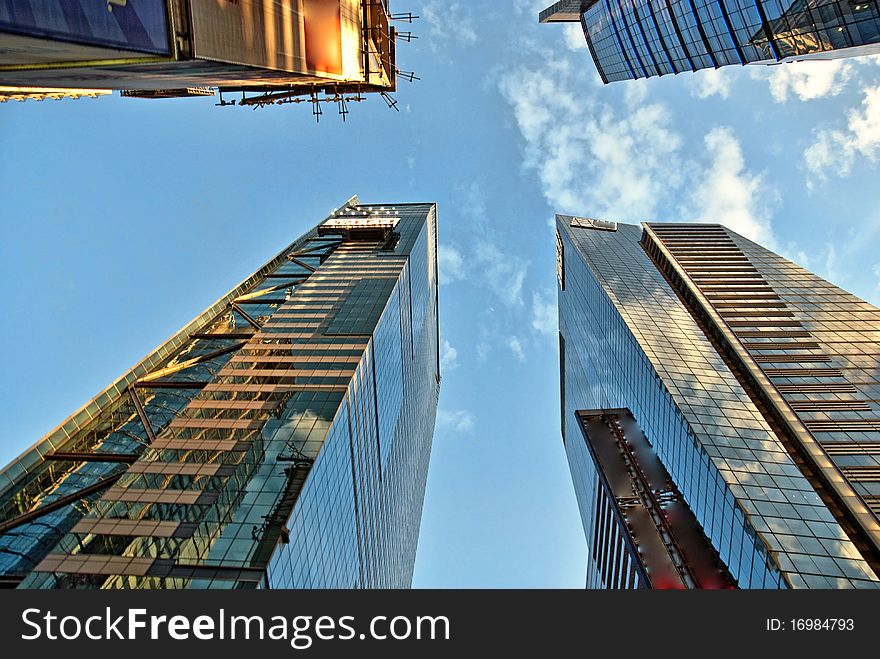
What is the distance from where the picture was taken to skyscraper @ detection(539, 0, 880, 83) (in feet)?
97.5

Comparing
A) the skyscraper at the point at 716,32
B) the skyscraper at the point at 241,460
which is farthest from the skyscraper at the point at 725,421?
the skyscraper at the point at 716,32

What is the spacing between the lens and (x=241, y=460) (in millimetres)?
37875

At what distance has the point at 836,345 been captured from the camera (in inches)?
2953

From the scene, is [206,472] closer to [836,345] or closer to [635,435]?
[635,435]

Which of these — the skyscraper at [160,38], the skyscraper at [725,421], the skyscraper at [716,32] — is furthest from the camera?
the skyscraper at [725,421]

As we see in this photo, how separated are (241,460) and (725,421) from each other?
56.4 m

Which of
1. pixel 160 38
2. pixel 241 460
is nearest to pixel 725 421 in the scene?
pixel 241 460

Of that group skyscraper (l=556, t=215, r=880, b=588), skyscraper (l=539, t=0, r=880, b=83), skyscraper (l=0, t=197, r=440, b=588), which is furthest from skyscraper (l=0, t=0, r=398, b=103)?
skyscraper (l=556, t=215, r=880, b=588)

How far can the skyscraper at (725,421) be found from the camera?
47.9 m

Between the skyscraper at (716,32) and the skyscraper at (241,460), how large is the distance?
4454 centimetres

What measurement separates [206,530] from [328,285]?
167 feet

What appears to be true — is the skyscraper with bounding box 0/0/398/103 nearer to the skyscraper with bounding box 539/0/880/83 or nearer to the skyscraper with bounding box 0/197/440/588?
the skyscraper with bounding box 0/197/440/588

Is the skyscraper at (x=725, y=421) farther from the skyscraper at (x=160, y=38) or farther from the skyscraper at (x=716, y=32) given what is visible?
the skyscraper at (x=160, y=38)
